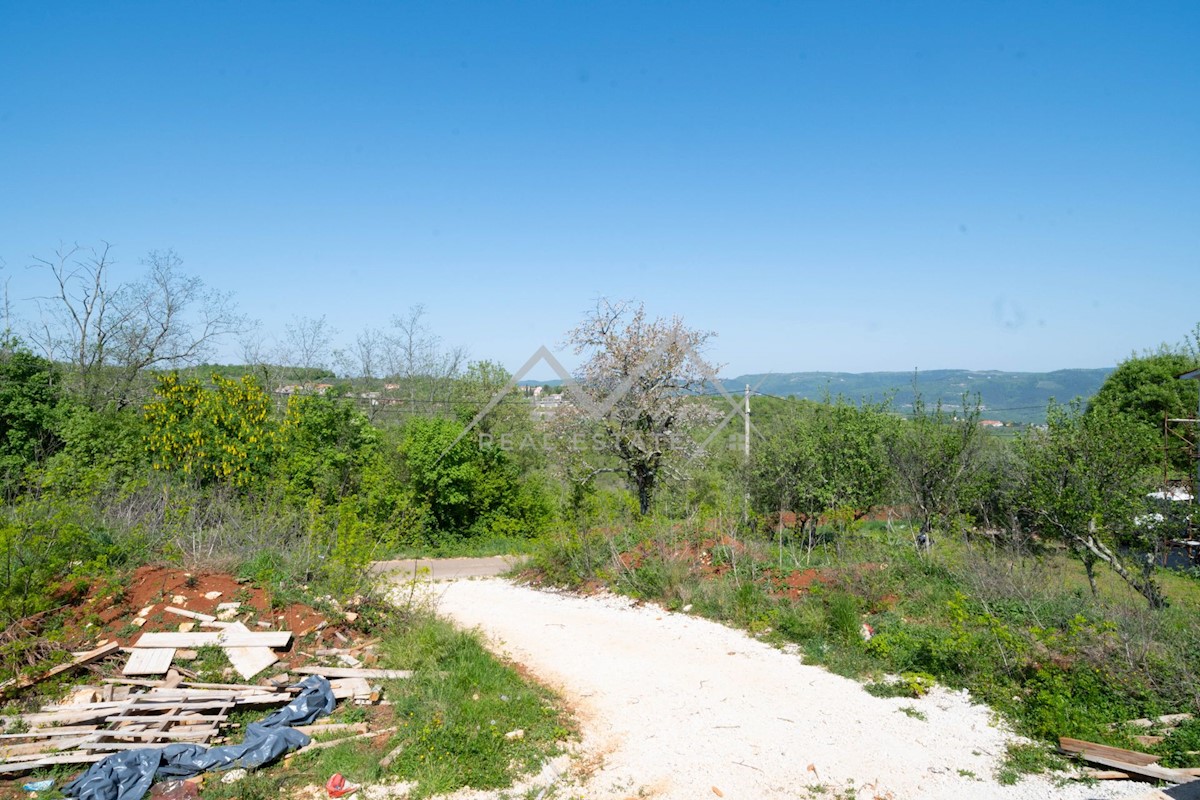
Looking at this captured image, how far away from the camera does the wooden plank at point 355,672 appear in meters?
6.83

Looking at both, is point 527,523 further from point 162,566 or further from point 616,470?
point 162,566

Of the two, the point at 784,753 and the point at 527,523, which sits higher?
the point at 784,753

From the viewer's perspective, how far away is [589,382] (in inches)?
608

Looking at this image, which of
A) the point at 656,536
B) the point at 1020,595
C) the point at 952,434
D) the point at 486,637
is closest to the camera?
the point at 1020,595

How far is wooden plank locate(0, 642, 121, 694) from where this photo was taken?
6.00 m

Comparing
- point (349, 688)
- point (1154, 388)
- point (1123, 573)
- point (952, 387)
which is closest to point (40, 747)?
point (349, 688)

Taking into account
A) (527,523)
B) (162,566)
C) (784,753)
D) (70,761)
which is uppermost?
(162,566)

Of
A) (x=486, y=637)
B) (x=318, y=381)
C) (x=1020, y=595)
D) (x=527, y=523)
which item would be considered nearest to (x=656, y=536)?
(x=486, y=637)

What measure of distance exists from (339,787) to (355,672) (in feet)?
6.22

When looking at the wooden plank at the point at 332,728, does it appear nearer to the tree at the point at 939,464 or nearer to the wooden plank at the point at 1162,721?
the wooden plank at the point at 1162,721

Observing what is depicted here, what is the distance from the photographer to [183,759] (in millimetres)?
5215

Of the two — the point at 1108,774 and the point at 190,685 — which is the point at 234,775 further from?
the point at 1108,774

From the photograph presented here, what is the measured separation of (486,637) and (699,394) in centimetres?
829

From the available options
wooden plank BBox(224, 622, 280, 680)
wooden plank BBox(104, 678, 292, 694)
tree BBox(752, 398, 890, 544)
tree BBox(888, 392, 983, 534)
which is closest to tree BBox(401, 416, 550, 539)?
tree BBox(752, 398, 890, 544)
